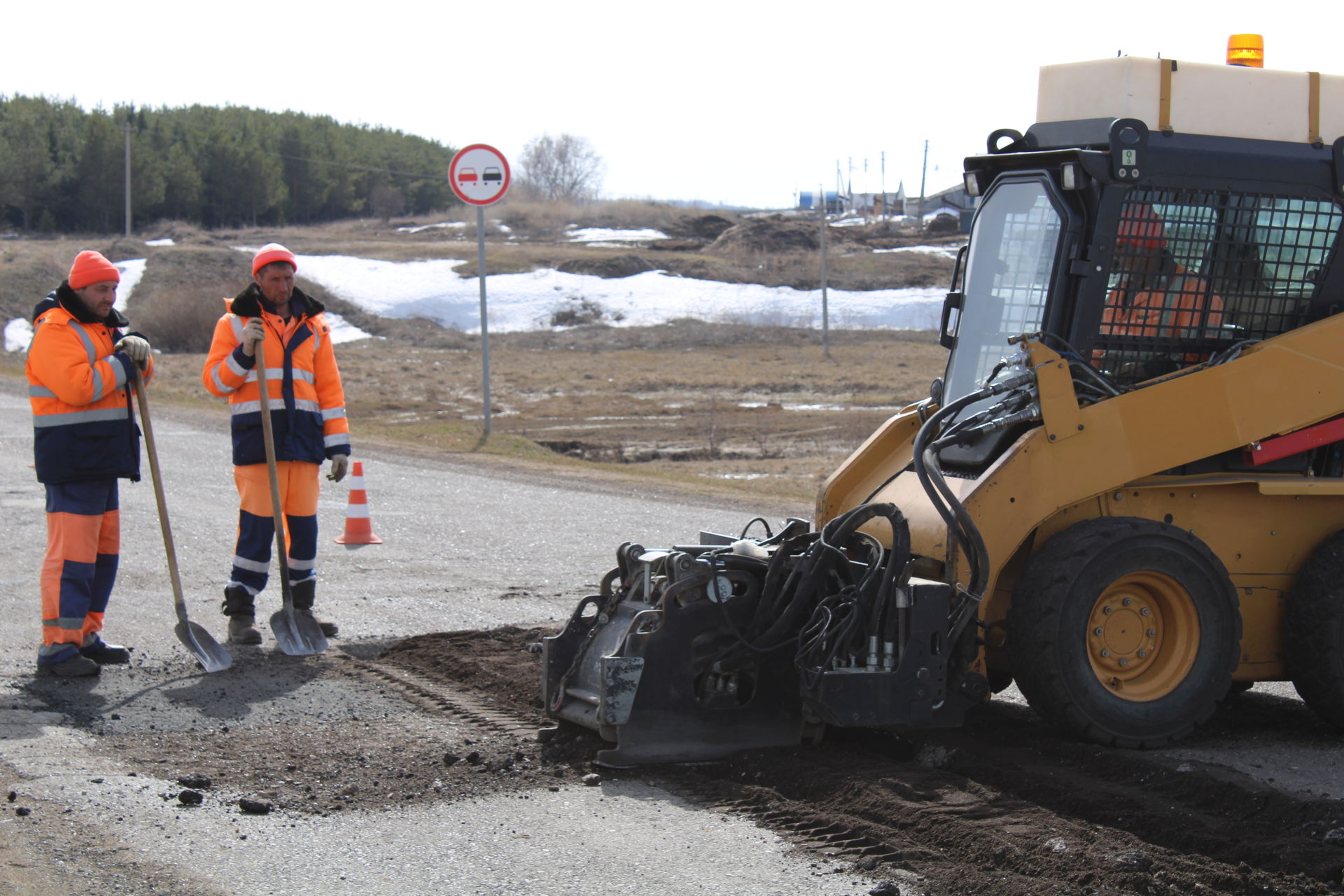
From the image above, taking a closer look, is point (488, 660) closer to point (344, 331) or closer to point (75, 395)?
point (75, 395)

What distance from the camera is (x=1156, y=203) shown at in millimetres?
5516

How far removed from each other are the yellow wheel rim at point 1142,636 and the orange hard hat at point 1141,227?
142 centimetres

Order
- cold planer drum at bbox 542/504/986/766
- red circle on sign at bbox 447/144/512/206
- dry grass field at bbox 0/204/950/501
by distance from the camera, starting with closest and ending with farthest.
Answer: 1. cold planer drum at bbox 542/504/986/766
2. red circle on sign at bbox 447/144/512/206
3. dry grass field at bbox 0/204/950/501

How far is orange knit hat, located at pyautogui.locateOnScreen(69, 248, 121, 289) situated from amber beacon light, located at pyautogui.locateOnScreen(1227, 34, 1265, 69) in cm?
527

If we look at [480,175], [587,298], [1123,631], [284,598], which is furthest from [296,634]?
[587,298]

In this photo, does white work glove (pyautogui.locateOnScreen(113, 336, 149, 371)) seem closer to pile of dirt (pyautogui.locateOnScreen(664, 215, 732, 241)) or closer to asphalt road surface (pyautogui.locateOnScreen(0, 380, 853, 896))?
asphalt road surface (pyautogui.locateOnScreen(0, 380, 853, 896))

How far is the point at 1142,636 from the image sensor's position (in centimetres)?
523

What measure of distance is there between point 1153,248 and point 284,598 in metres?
4.54

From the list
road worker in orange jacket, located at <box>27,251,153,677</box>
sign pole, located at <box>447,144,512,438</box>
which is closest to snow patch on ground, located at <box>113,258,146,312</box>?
sign pole, located at <box>447,144,512,438</box>

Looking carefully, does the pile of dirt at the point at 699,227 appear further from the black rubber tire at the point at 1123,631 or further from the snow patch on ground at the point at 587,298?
the black rubber tire at the point at 1123,631

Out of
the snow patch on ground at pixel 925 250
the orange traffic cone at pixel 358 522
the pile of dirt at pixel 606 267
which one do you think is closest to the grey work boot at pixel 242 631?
the orange traffic cone at pixel 358 522

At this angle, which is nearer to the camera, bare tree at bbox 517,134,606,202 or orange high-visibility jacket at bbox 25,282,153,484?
orange high-visibility jacket at bbox 25,282,153,484

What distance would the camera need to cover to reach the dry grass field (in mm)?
17703

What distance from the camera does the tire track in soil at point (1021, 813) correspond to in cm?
388
